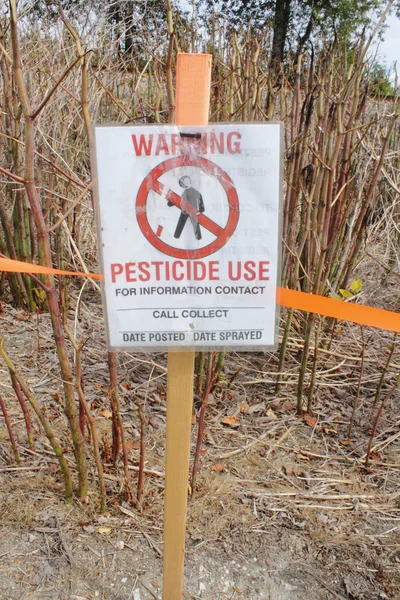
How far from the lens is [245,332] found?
110 centimetres

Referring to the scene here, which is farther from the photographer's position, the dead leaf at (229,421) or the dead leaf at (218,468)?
the dead leaf at (229,421)

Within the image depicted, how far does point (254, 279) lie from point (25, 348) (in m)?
2.00

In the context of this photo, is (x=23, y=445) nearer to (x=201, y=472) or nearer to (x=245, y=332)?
(x=201, y=472)

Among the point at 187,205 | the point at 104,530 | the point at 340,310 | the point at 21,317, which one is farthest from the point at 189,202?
the point at 21,317

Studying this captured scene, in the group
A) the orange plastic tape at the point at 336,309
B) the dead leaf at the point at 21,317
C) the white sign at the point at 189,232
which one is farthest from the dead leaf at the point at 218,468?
the dead leaf at the point at 21,317

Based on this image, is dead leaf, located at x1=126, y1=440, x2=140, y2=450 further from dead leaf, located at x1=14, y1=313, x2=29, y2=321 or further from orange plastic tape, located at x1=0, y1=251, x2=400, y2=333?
dead leaf, located at x1=14, y1=313, x2=29, y2=321

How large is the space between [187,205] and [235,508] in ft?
3.76

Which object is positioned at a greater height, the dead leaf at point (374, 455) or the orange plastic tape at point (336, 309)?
the orange plastic tape at point (336, 309)

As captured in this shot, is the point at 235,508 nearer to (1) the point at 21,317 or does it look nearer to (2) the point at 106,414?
(2) the point at 106,414

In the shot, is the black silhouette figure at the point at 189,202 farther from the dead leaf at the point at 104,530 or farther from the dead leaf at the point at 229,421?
the dead leaf at the point at 229,421

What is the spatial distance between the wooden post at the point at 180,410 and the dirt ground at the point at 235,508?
29cm

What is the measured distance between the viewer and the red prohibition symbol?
3.36 feet

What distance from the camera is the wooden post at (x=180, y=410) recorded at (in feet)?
3.41

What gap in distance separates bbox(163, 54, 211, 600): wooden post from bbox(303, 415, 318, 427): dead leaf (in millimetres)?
1085
